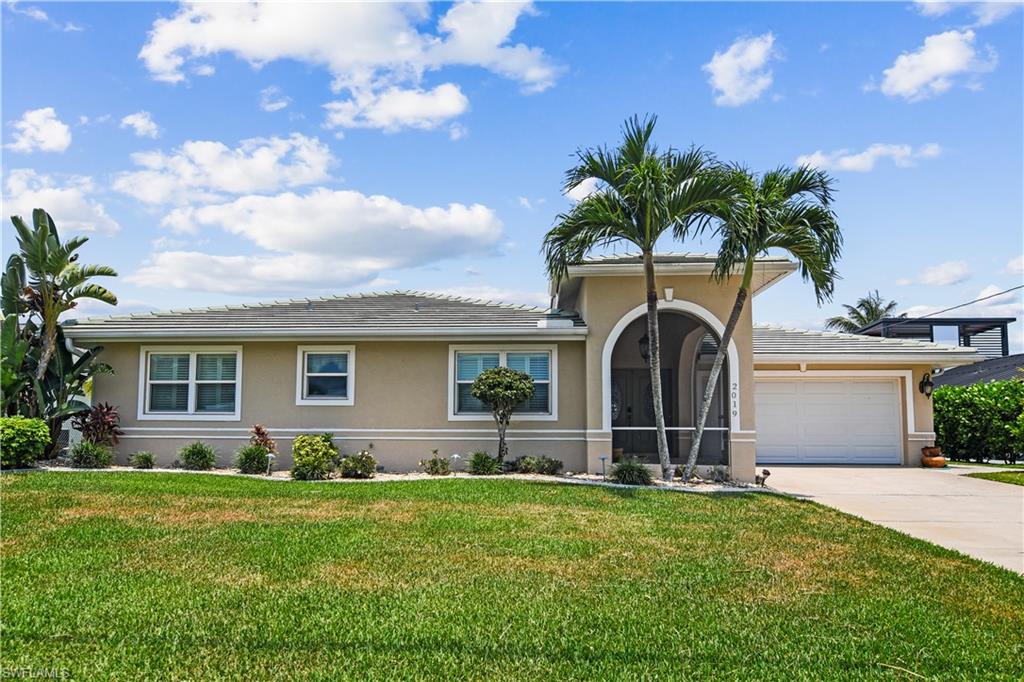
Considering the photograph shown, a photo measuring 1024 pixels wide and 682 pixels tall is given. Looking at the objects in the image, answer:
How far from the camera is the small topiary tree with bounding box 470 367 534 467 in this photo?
46.6 feet

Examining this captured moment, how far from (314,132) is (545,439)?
301 inches

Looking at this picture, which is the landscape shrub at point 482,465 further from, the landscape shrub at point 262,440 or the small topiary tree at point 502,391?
the landscape shrub at point 262,440

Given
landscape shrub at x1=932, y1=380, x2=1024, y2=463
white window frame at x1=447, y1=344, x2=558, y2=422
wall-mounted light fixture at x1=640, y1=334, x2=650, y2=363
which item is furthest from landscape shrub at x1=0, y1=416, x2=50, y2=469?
landscape shrub at x1=932, y1=380, x2=1024, y2=463

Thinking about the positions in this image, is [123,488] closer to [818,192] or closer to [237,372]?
[237,372]

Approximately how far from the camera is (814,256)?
42.7ft

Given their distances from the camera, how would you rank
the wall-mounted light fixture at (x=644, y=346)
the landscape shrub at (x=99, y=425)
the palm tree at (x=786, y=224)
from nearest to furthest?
1. the palm tree at (x=786, y=224)
2. the landscape shrub at (x=99, y=425)
3. the wall-mounted light fixture at (x=644, y=346)

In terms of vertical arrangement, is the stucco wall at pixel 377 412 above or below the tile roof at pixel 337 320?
below

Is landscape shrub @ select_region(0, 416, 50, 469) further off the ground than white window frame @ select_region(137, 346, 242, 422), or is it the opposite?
white window frame @ select_region(137, 346, 242, 422)

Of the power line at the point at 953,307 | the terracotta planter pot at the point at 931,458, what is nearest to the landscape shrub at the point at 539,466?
the terracotta planter pot at the point at 931,458

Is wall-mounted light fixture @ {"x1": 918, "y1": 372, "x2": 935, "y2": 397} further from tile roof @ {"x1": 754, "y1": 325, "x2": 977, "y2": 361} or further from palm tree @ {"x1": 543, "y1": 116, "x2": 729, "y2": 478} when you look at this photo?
palm tree @ {"x1": 543, "y1": 116, "x2": 729, "y2": 478}

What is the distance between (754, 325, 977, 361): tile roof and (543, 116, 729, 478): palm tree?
7129 millimetres

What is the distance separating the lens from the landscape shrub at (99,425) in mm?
15156

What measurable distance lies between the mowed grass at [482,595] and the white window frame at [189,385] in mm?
5506

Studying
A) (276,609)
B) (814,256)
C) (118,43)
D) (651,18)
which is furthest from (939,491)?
(118,43)
